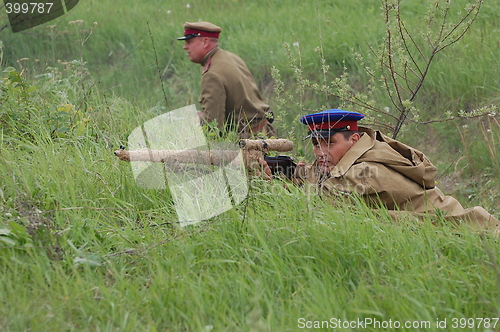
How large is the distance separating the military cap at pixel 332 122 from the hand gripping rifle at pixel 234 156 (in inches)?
8.9

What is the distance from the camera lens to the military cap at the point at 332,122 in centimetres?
424

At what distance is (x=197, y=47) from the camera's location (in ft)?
24.1

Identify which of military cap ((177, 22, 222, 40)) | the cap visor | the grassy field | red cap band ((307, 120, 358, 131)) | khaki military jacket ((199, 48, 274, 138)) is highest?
military cap ((177, 22, 222, 40))

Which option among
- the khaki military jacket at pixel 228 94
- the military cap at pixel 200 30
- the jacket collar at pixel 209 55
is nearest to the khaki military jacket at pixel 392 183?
the khaki military jacket at pixel 228 94

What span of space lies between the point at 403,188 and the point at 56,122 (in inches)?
115

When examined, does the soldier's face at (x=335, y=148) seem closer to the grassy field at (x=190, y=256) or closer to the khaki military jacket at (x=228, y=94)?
the grassy field at (x=190, y=256)

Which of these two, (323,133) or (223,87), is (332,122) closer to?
(323,133)

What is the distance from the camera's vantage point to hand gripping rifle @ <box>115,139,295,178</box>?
3.75 meters

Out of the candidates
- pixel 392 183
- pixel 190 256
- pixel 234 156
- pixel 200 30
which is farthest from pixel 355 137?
pixel 200 30

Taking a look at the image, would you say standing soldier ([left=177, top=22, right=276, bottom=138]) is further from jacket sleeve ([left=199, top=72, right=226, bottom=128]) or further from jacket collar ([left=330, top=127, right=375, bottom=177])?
jacket collar ([left=330, top=127, right=375, bottom=177])

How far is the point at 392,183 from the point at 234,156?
3.37 ft

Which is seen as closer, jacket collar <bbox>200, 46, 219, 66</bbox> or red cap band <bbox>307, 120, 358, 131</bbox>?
red cap band <bbox>307, 120, 358, 131</bbox>

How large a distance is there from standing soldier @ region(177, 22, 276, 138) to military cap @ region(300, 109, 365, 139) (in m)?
2.33

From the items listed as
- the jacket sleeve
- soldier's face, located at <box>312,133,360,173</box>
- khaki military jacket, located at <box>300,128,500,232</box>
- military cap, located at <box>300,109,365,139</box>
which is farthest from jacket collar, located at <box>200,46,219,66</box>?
khaki military jacket, located at <box>300,128,500,232</box>
